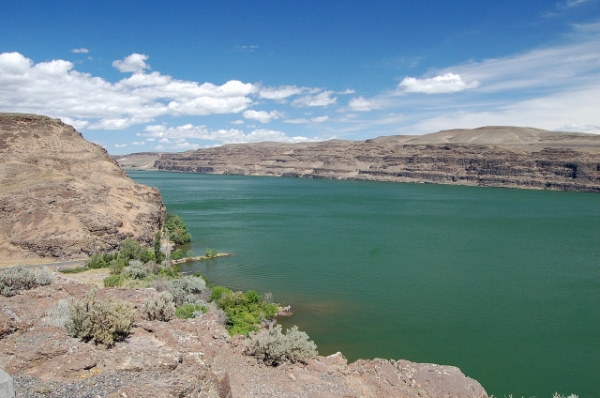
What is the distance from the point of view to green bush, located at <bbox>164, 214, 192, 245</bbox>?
151 ft

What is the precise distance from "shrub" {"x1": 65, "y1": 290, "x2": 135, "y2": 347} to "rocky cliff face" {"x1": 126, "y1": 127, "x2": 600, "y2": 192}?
12102cm

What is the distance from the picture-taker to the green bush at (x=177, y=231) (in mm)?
45938

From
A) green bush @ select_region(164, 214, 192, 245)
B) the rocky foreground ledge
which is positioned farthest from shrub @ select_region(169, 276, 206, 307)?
green bush @ select_region(164, 214, 192, 245)

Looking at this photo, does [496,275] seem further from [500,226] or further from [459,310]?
[500,226]

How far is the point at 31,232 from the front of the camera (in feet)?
118

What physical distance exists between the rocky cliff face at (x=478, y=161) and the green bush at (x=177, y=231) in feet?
326

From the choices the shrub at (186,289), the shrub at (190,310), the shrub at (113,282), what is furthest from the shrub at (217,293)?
the shrub at (113,282)

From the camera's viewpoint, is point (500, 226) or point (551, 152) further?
point (551, 152)

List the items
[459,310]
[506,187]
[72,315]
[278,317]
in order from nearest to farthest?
[72,315] → [278,317] → [459,310] → [506,187]

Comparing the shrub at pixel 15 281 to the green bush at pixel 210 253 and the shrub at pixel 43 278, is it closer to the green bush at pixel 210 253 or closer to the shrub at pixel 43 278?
the shrub at pixel 43 278

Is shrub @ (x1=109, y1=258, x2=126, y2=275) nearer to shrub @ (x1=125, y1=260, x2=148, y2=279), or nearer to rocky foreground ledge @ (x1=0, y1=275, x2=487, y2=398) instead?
shrub @ (x1=125, y1=260, x2=148, y2=279)

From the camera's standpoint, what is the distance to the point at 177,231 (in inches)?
1875

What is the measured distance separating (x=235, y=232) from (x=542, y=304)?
32.9 m

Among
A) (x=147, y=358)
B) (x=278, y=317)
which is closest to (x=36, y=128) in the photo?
(x=278, y=317)
